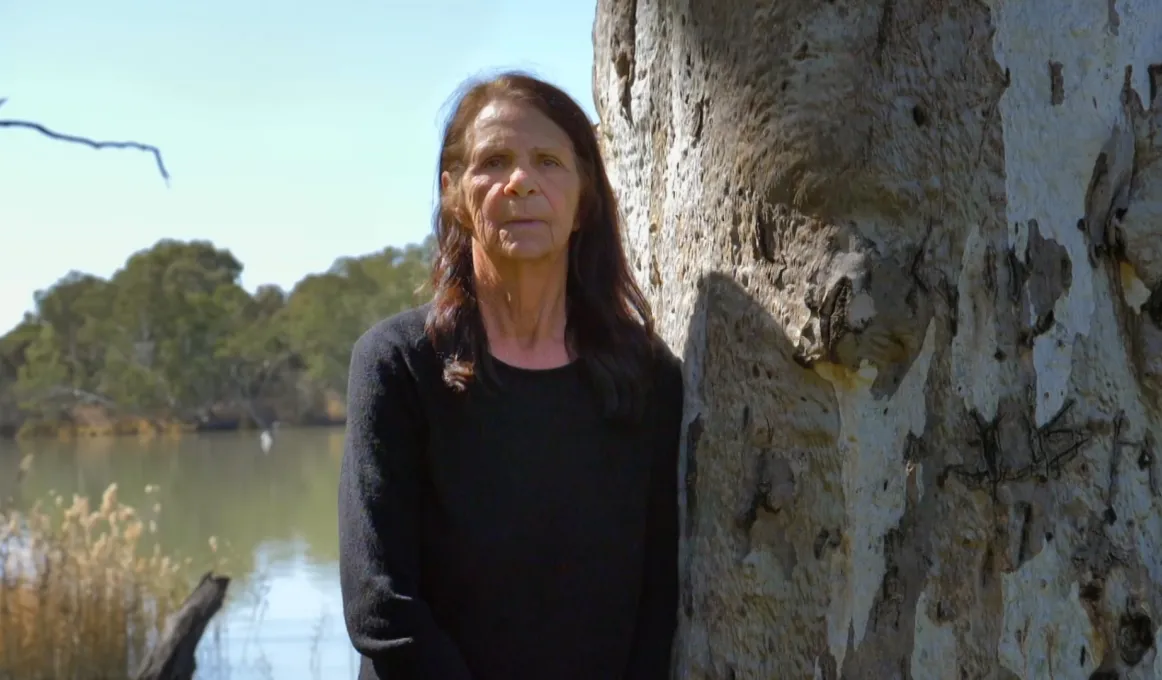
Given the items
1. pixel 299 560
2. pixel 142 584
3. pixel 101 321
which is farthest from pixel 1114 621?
pixel 101 321

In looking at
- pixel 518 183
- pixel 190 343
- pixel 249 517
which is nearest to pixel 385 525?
pixel 518 183

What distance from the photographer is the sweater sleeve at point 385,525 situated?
120cm

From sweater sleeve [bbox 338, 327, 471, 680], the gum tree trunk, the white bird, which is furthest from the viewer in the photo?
the white bird

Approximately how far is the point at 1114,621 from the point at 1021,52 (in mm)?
543

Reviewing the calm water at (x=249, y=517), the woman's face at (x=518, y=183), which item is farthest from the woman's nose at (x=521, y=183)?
the calm water at (x=249, y=517)

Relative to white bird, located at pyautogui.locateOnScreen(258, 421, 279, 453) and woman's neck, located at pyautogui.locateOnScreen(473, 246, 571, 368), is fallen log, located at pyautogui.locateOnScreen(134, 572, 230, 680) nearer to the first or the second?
woman's neck, located at pyautogui.locateOnScreen(473, 246, 571, 368)

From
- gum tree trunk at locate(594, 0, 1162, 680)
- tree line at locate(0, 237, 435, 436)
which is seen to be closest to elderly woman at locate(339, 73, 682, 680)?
gum tree trunk at locate(594, 0, 1162, 680)

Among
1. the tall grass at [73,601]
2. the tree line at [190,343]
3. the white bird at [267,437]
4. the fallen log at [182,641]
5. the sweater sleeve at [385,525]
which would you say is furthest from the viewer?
the white bird at [267,437]

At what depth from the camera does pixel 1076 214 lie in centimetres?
109

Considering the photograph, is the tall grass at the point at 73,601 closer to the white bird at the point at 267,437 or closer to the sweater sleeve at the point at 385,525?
the sweater sleeve at the point at 385,525

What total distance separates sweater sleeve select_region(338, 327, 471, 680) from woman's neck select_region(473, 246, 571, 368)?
0.42 ft

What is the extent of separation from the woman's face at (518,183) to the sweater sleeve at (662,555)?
8.6 inches

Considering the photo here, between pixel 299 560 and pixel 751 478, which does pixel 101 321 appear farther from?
pixel 751 478

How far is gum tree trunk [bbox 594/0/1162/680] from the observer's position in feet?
3.53
